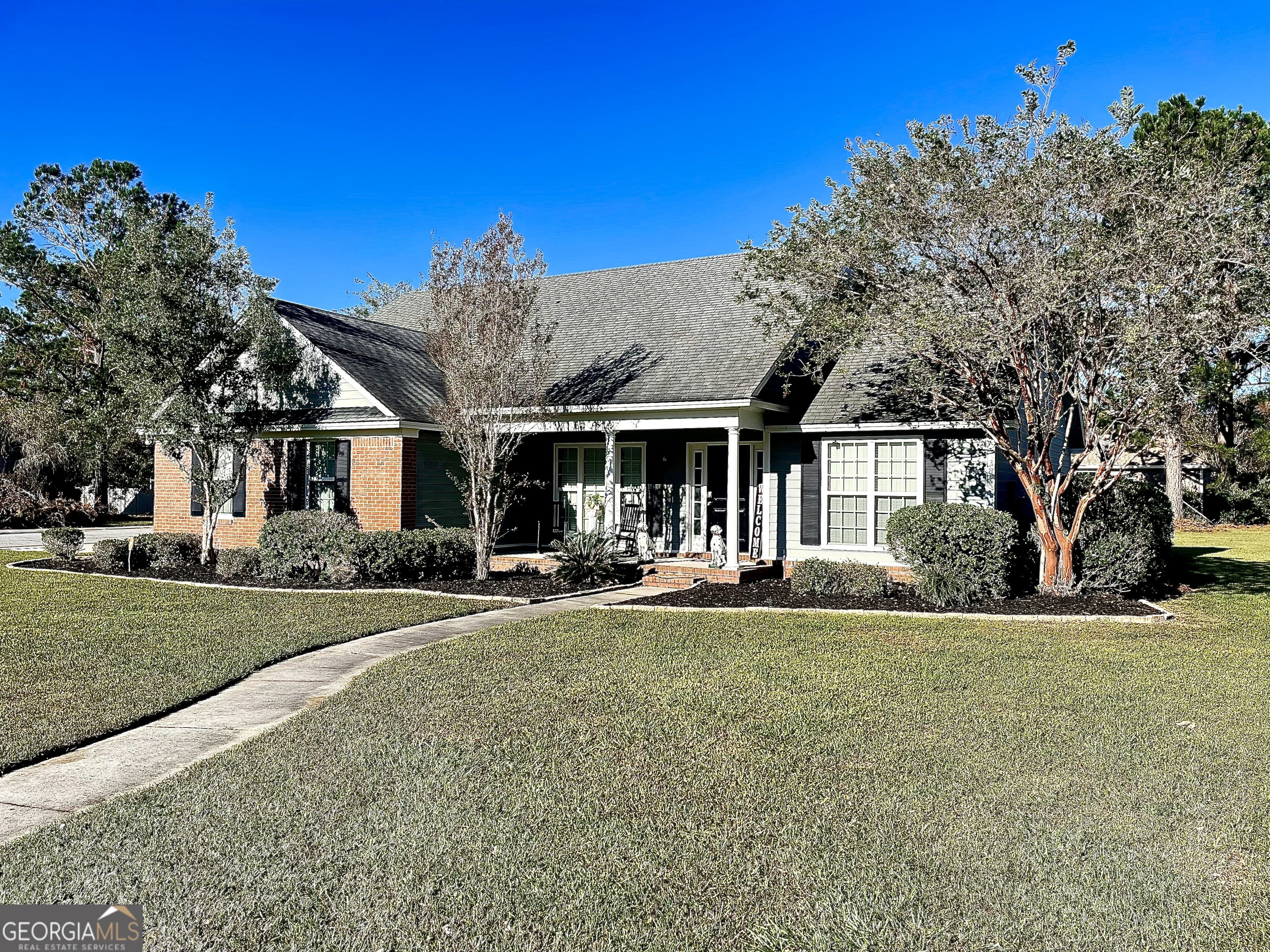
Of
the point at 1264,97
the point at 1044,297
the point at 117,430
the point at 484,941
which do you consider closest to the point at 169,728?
the point at 484,941

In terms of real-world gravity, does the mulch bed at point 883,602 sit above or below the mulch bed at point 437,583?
below

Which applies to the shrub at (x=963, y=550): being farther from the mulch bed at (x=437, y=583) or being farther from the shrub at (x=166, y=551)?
the shrub at (x=166, y=551)

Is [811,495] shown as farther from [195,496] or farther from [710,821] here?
[195,496]

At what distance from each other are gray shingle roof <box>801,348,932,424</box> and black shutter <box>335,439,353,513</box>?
8.78 meters

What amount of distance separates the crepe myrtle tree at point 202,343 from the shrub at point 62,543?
3.06m

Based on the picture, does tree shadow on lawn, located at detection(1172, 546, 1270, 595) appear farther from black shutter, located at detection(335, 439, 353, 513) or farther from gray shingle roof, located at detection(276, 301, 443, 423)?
black shutter, located at detection(335, 439, 353, 513)

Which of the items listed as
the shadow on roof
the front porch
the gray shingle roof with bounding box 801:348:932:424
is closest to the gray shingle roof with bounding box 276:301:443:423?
the front porch

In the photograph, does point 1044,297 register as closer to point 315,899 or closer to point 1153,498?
point 1153,498

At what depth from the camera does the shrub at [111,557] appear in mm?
15984

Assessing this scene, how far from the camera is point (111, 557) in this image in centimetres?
1603

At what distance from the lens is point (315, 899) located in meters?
3.62

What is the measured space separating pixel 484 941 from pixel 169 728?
403 centimetres

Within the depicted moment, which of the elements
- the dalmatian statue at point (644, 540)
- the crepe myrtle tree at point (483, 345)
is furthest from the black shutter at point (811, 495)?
the crepe myrtle tree at point (483, 345)

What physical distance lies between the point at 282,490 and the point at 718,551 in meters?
9.09
